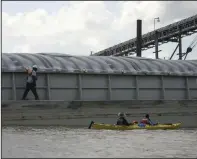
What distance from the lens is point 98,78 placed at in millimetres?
22625

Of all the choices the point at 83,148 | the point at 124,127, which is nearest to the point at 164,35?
the point at 124,127

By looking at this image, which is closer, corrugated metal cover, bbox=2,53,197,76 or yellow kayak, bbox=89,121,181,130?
yellow kayak, bbox=89,121,181,130

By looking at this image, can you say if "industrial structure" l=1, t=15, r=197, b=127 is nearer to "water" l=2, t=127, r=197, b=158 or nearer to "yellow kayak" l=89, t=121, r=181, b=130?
"yellow kayak" l=89, t=121, r=181, b=130

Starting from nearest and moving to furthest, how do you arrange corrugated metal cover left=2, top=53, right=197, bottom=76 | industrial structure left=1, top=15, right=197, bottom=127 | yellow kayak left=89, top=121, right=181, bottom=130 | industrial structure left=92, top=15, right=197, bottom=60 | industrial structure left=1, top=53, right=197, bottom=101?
yellow kayak left=89, top=121, right=181, bottom=130 < industrial structure left=1, top=15, right=197, bottom=127 < industrial structure left=1, top=53, right=197, bottom=101 < corrugated metal cover left=2, top=53, right=197, bottom=76 < industrial structure left=92, top=15, right=197, bottom=60

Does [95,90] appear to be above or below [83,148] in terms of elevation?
above

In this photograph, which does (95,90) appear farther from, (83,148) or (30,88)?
(83,148)

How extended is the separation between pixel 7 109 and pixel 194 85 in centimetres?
1245

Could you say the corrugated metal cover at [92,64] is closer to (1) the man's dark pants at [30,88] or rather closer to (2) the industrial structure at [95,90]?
(2) the industrial structure at [95,90]

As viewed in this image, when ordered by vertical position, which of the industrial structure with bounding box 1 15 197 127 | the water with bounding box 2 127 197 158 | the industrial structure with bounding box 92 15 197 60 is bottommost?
the water with bounding box 2 127 197 158

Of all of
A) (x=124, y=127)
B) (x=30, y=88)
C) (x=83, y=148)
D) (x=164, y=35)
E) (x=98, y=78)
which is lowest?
(x=124, y=127)

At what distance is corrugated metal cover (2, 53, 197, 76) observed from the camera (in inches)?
839

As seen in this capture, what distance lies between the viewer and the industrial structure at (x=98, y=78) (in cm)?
2089

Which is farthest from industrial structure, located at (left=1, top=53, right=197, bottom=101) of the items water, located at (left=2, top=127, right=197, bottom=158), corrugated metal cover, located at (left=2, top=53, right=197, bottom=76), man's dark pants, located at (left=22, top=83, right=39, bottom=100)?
water, located at (left=2, top=127, right=197, bottom=158)

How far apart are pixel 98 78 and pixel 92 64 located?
1240 mm
